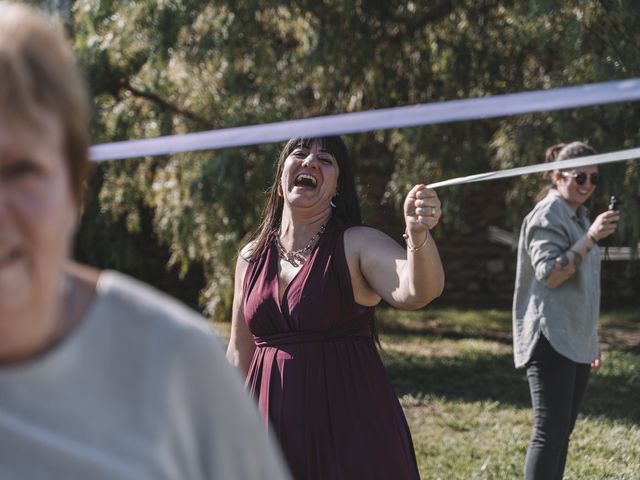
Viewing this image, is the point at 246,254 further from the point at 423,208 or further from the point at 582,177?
the point at 582,177

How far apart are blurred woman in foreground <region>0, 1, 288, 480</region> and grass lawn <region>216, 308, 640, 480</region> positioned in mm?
4928

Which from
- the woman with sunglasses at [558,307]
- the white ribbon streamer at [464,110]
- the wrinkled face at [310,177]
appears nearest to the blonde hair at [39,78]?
the white ribbon streamer at [464,110]

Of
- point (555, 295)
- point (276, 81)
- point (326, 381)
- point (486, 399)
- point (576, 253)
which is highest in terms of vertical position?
point (276, 81)

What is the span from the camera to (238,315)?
148 inches

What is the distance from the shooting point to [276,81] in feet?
A: 29.1

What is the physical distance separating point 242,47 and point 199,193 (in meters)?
1.29

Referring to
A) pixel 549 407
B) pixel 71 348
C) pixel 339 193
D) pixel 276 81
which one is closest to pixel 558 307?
pixel 549 407

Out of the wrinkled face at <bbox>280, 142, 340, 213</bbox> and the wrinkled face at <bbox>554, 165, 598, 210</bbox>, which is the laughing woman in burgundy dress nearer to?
the wrinkled face at <bbox>280, 142, 340, 213</bbox>

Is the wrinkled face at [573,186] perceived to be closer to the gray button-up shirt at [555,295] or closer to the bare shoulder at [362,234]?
the gray button-up shirt at [555,295]

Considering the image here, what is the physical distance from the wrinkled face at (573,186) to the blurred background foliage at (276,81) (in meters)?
3.16

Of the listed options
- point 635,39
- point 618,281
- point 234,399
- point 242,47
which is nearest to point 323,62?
point 242,47

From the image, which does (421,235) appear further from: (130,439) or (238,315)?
(130,439)

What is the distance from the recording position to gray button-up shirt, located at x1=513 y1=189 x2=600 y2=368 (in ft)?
15.4

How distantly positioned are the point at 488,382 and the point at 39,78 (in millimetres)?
7799
